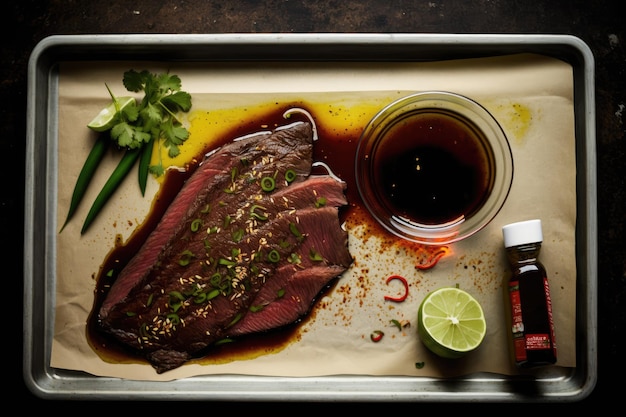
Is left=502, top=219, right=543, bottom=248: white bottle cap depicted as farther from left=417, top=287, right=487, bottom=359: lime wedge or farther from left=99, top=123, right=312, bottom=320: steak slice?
left=99, top=123, right=312, bottom=320: steak slice

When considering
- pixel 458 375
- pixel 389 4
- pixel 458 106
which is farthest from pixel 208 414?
pixel 389 4

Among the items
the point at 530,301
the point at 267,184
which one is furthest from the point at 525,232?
the point at 267,184

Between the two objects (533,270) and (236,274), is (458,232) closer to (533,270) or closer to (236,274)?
(533,270)

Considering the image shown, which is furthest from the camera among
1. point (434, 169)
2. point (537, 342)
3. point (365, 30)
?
point (365, 30)

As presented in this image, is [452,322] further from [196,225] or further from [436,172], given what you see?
[196,225]

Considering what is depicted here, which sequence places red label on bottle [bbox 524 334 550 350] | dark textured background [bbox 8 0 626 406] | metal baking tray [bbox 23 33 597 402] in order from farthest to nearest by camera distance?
dark textured background [bbox 8 0 626 406]
metal baking tray [bbox 23 33 597 402]
red label on bottle [bbox 524 334 550 350]

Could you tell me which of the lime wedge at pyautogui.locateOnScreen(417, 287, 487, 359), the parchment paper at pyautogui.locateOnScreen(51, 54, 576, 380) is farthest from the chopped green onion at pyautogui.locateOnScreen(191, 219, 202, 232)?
the lime wedge at pyautogui.locateOnScreen(417, 287, 487, 359)

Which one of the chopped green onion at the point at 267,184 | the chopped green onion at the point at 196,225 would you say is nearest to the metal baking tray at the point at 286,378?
the chopped green onion at the point at 267,184
